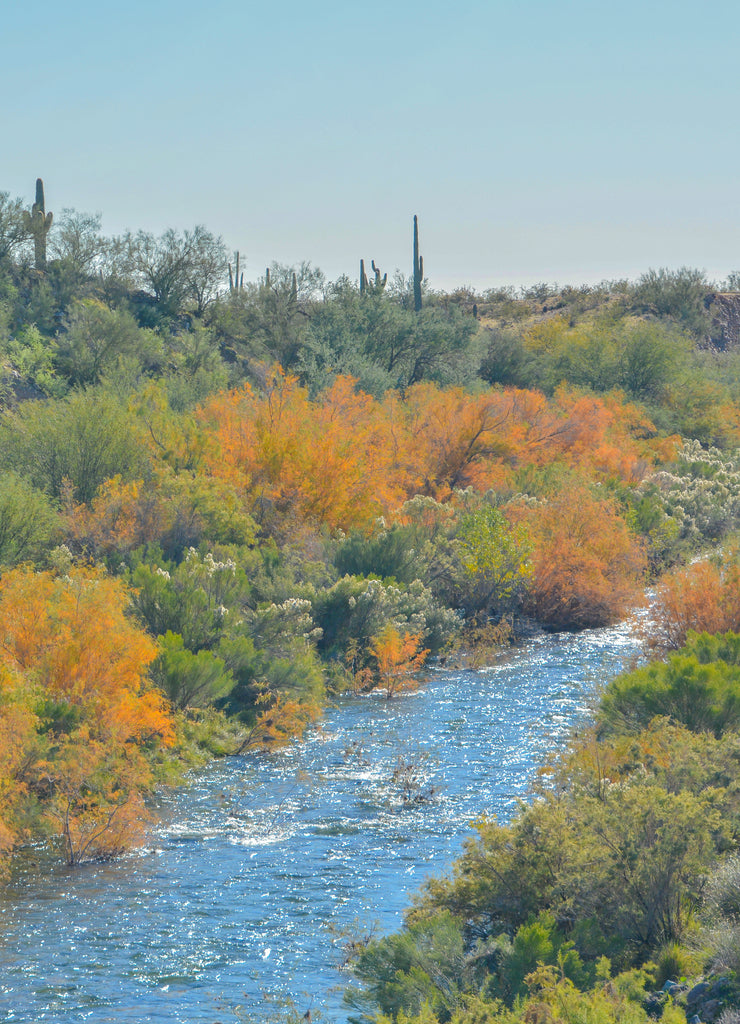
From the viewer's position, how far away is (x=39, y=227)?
46781 millimetres

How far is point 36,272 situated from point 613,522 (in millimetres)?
31669

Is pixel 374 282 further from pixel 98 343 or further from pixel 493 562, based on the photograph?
pixel 493 562

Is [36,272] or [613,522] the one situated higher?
[36,272]

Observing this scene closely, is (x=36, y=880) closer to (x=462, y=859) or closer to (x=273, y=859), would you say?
(x=273, y=859)

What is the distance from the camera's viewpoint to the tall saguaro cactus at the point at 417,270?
51.0m

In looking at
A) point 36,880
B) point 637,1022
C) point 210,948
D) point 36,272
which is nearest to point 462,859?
point 210,948

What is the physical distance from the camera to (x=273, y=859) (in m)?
11.1

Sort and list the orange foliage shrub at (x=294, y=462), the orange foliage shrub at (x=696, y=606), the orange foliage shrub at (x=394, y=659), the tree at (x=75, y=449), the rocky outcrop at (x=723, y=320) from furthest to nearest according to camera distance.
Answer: the rocky outcrop at (x=723, y=320) → the orange foliage shrub at (x=294, y=462) → the tree at (x=75, y=449) → the orange foliage shrub at (x=394, y=659) → the orange foliage shrub at (x=696, y=606)

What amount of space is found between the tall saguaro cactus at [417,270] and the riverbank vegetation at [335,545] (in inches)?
83.4

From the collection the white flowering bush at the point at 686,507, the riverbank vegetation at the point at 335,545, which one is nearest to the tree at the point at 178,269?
the riverbank vegetation at the point at 335,545

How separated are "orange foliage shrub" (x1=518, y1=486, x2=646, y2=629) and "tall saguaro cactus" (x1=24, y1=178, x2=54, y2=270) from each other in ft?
102

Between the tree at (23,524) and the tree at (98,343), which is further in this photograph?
the tree at (98,343)

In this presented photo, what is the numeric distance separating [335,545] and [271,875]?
12.0m

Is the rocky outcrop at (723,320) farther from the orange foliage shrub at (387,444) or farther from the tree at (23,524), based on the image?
the tree at (23,524)
